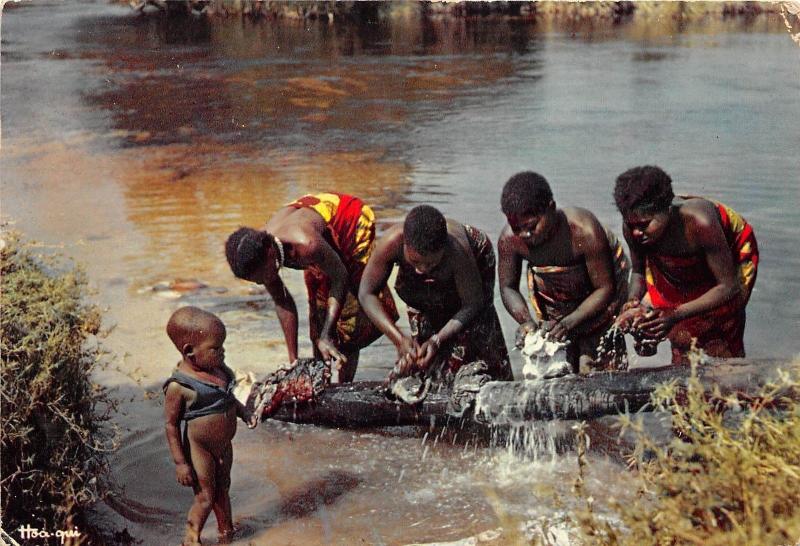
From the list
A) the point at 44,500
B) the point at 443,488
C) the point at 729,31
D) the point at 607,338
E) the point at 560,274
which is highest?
the point at 729,31

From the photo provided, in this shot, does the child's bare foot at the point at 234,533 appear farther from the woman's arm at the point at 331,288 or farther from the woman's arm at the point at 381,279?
the woman's arm at the point at 381,279

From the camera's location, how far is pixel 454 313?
536 cm

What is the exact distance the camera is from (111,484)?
504cm

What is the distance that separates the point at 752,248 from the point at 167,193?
803 centimetres

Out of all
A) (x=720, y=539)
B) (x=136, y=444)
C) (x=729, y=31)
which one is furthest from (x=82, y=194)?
(x=729, y=31)

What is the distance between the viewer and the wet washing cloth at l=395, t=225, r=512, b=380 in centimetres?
525

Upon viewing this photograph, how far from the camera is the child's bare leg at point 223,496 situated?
4.43 meters

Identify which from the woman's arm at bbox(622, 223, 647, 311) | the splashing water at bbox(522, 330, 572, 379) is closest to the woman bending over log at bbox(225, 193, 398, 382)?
the splashing water at bbox(522, 330, 572, 379)

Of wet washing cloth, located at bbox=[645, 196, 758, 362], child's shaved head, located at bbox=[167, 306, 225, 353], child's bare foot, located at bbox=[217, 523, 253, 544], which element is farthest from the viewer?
wet washing cloth, located at bbox=[645, 196, 758, 362]

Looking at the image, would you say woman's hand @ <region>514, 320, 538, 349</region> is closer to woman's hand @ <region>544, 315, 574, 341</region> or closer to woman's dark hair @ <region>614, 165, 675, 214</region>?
woman's hand @ <region>544, 315, 574, 341</region>

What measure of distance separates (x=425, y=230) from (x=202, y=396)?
1.35 metres

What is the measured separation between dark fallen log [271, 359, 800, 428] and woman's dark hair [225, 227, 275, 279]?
86cm

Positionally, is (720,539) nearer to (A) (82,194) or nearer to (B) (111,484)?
(B) (111,484)

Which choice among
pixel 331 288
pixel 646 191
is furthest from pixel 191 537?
pixel 646 191
